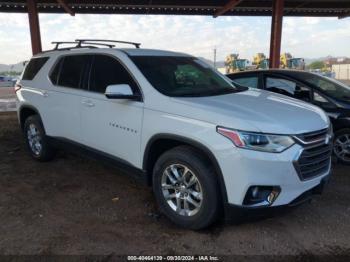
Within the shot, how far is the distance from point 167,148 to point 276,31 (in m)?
9.57

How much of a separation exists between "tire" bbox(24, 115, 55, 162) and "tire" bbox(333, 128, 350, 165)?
470 centimetres

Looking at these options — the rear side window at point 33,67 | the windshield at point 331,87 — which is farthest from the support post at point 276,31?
the rear side window at point 33,67

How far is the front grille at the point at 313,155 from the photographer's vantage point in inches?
125

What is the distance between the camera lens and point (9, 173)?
556 cm

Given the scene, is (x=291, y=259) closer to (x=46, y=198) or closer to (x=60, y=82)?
(x=46, y=198)

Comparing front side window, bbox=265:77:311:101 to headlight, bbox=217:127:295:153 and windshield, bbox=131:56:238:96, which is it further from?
headlight, bbox=217:127:295:153

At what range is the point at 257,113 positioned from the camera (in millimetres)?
3299

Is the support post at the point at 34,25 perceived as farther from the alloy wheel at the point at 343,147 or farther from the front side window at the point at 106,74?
the alloy wheel at the point at 343,147

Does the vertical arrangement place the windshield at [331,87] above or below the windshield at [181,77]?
below

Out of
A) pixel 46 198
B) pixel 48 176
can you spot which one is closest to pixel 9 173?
pixel 48 176

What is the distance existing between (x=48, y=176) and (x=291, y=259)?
375 centimetres

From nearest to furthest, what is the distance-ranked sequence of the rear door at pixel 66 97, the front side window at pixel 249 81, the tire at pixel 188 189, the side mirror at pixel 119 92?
the tire at pixel 188 189 < the side mirror at pixel 119 92 < the rear door at pixel 66 97 < the front side window at pixel 249 81

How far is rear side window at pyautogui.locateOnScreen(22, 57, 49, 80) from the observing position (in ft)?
18.9

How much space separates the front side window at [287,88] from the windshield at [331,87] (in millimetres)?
210
